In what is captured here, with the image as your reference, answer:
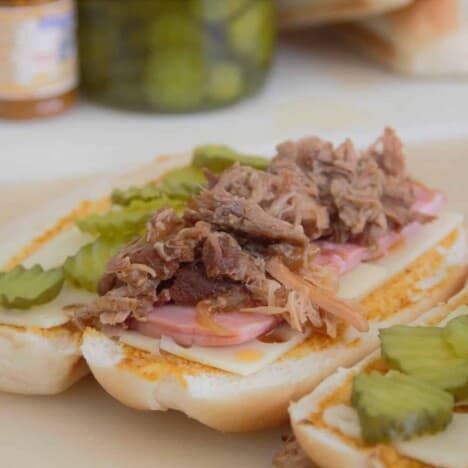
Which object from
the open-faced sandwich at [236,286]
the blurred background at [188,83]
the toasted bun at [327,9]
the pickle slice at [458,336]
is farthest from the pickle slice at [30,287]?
the toasted bun at [327,9]

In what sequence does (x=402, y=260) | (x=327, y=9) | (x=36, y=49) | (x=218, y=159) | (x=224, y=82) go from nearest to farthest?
(x=402, y=260) < (x=218, y=159) < (x=36, y=49) < (x=224, y=82) < (x=327, y=9)

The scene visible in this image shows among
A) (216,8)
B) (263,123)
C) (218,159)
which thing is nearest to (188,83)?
(216,8)

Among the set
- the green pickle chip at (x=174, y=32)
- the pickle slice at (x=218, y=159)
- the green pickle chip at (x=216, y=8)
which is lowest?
the pickle slice at (x=218, y=159)

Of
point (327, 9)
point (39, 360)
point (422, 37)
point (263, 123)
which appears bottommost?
point (263, 123)

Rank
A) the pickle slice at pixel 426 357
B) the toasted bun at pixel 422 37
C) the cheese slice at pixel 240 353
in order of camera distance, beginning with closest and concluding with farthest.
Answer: the pickle slice at pixel 426 357 → the cheese slice at pixel 240 353 → the toasted bun at pixel 422 37

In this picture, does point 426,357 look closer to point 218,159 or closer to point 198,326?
point 198,326

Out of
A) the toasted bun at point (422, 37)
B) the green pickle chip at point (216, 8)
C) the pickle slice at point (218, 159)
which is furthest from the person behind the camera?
the toasted bun at point (422, 37)

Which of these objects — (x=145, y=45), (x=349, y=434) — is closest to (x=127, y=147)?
(x=145, y=45)

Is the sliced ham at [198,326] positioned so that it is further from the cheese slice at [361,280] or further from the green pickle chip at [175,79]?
the green pickle chip at [175,79]
